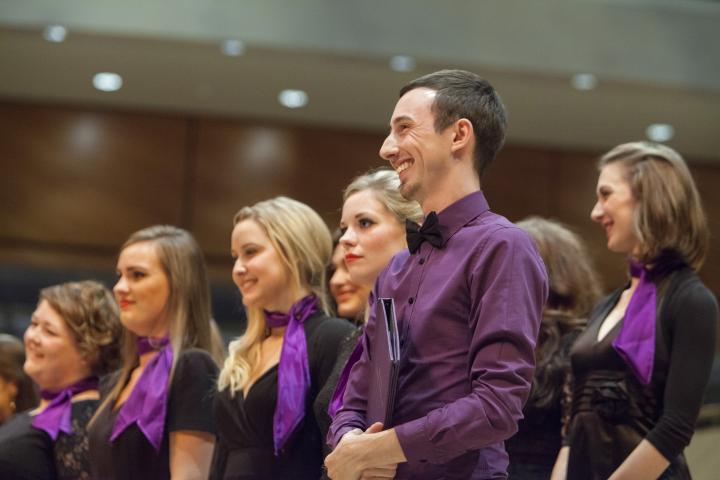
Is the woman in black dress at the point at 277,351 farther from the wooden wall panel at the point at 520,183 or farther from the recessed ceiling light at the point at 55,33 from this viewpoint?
the wooden wall panel at the point at 520,183

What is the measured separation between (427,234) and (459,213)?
69mm

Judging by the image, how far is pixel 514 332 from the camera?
5.88 ft

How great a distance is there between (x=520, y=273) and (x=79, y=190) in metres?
5.44

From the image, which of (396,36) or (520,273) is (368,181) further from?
(396,36)

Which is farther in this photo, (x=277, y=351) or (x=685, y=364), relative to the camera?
(x=277, y=351)

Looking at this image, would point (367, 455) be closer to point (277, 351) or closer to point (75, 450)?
point (277, 351)

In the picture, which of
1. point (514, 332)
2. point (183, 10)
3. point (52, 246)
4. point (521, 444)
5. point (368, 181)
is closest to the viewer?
point (514, 332)

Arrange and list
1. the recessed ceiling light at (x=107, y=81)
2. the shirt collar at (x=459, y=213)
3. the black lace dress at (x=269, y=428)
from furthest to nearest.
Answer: the recessed ceiling light at (x=107, y=81), the black lace dress at (x=269, y=428), the shirt collar at (x=459, y=213)

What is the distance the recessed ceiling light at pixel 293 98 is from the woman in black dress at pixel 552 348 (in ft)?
10.9

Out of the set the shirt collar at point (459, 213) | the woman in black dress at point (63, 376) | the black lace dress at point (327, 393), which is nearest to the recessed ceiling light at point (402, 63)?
the woman in black dress at point (63, 376)

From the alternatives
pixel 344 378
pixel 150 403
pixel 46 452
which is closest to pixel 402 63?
pixel 46 452

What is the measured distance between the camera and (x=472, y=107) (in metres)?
2.02

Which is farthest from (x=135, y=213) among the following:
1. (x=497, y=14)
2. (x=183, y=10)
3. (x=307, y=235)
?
(x=307, y=235)

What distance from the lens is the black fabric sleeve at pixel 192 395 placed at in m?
3.06
